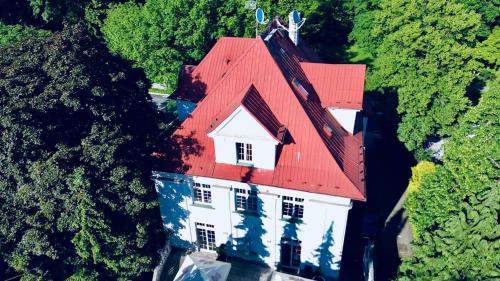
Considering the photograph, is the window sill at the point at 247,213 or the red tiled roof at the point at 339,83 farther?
the red tiled roof at the point at 339,83

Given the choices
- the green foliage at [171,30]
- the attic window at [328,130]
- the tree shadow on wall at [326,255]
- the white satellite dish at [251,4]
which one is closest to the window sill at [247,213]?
the tree shadow on wall at [326,255]

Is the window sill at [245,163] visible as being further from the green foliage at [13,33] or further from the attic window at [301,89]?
the green foliage at [13,33]

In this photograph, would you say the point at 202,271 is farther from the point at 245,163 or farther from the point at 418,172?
the point at 418,172

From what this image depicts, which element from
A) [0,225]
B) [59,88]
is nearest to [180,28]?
[59,88]

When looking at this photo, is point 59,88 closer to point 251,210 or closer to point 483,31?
point 251,210

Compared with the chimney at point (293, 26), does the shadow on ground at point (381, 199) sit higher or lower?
lower

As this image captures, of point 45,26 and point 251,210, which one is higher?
point 45,26
